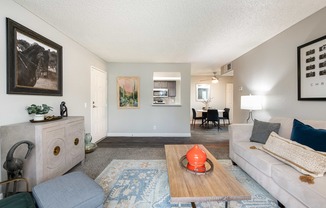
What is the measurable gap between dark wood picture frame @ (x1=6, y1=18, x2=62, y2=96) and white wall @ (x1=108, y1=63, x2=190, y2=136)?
2264mm

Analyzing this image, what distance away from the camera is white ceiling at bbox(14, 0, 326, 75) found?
1959 mm

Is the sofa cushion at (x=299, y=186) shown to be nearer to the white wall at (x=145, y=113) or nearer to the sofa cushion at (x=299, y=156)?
the sofa cushion at (x=299, y=156)

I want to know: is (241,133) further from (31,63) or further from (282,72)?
(31,63)

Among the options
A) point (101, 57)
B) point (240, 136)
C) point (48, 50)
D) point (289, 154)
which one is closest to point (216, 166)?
point (289, 154)

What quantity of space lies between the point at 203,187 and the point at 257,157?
3.75 feet

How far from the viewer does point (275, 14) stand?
85.6 inches

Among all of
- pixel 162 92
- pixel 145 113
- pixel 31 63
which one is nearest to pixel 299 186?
pixel 31 63

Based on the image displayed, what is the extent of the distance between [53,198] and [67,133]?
1.27 m

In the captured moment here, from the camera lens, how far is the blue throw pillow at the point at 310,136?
1668 millimetres

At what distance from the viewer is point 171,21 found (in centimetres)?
236

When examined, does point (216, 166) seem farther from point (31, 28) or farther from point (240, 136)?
point (31, 28)

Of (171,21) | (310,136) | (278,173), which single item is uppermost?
(171,21)

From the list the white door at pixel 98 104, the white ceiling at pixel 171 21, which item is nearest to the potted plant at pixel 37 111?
the white ceiling at pixel 171 21

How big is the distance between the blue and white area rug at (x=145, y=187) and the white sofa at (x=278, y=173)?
16 centimetres
